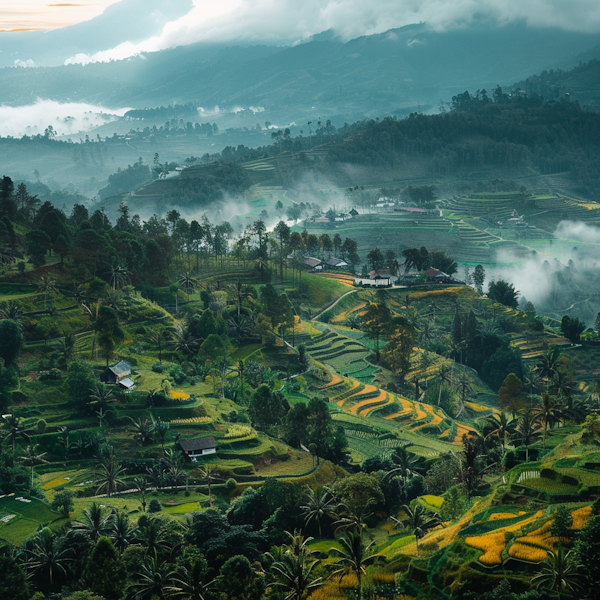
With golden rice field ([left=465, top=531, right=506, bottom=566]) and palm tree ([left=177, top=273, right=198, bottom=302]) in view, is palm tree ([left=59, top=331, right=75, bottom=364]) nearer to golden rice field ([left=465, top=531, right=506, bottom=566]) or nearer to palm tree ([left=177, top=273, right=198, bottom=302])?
palm tree ([left=177, top=273, right=198, bottom=302])

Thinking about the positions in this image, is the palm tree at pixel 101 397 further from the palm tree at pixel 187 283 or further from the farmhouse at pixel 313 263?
the farmhouse at pixel 313 263

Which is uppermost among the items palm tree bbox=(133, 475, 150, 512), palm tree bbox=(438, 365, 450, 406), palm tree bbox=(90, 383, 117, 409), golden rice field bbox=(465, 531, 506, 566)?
palm tree bbox=(90, 383, 117, 409)

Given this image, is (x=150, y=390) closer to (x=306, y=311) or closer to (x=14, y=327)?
(x=14, y=327)

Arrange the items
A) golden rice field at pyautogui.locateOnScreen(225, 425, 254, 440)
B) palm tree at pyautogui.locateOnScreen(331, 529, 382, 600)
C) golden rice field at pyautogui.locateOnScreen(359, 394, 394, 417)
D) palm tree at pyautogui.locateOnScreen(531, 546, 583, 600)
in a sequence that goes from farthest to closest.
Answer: golden rice field at pyautogui.locateOnScreen(359, 394, 394, 417), golden rice field at pyautogui.locateOnScreen(225, 425, 254, 440), palm tree at pyautogui.locateOnScreen(331, 529, 382, 600), palm tree at pyautogui.locateOnScreen(531, 546, 583, 600)

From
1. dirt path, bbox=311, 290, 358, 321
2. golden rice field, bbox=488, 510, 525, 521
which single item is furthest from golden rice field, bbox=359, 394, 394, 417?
golden rice field, bbox=488, 510, 525, 521

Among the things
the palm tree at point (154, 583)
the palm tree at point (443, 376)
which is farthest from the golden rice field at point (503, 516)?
the palm tree at point (443, 376)

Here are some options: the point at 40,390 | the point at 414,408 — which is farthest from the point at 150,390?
the point at 414,408
